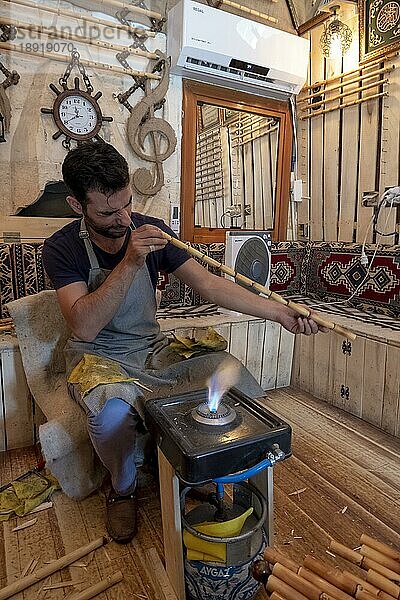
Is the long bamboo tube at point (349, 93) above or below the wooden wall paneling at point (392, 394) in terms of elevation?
above

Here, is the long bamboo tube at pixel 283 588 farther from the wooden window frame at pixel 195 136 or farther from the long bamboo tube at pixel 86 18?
the long bamboo tube at pixel 86 18

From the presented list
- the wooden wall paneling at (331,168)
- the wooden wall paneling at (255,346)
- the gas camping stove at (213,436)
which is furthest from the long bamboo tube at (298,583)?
the wooden wall paneling at (331,168)

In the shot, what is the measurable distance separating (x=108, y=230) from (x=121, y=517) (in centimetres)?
100

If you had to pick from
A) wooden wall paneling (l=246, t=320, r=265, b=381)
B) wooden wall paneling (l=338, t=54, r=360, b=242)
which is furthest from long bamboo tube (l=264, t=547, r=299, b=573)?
wooden wall paneling (l=338, t=54, r=360, b=242)

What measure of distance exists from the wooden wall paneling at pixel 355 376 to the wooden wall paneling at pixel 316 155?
3.83ft

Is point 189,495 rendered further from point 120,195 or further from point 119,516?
point 120,195

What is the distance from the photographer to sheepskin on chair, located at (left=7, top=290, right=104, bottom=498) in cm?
150

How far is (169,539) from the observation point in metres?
1.20

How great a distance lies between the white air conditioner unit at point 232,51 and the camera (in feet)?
8.18

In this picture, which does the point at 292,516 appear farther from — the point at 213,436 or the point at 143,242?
the point at 143,242

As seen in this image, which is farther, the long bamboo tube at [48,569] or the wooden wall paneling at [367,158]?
the wooden wall paneling at [367,158]

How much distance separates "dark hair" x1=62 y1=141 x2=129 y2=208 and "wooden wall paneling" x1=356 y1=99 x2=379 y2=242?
6.30ft

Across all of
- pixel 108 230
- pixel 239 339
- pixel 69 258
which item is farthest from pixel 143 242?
pixel 239 339

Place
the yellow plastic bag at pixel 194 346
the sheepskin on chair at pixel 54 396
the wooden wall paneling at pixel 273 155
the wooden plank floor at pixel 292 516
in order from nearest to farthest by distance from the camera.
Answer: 1. the wooden plank floor at pixel 292 516
2. the sheepskin on chair at pixel 54 396
3. the yellow plastic bag at pixel 194 346
4. the wooden wall paneling at pixel 273 155
